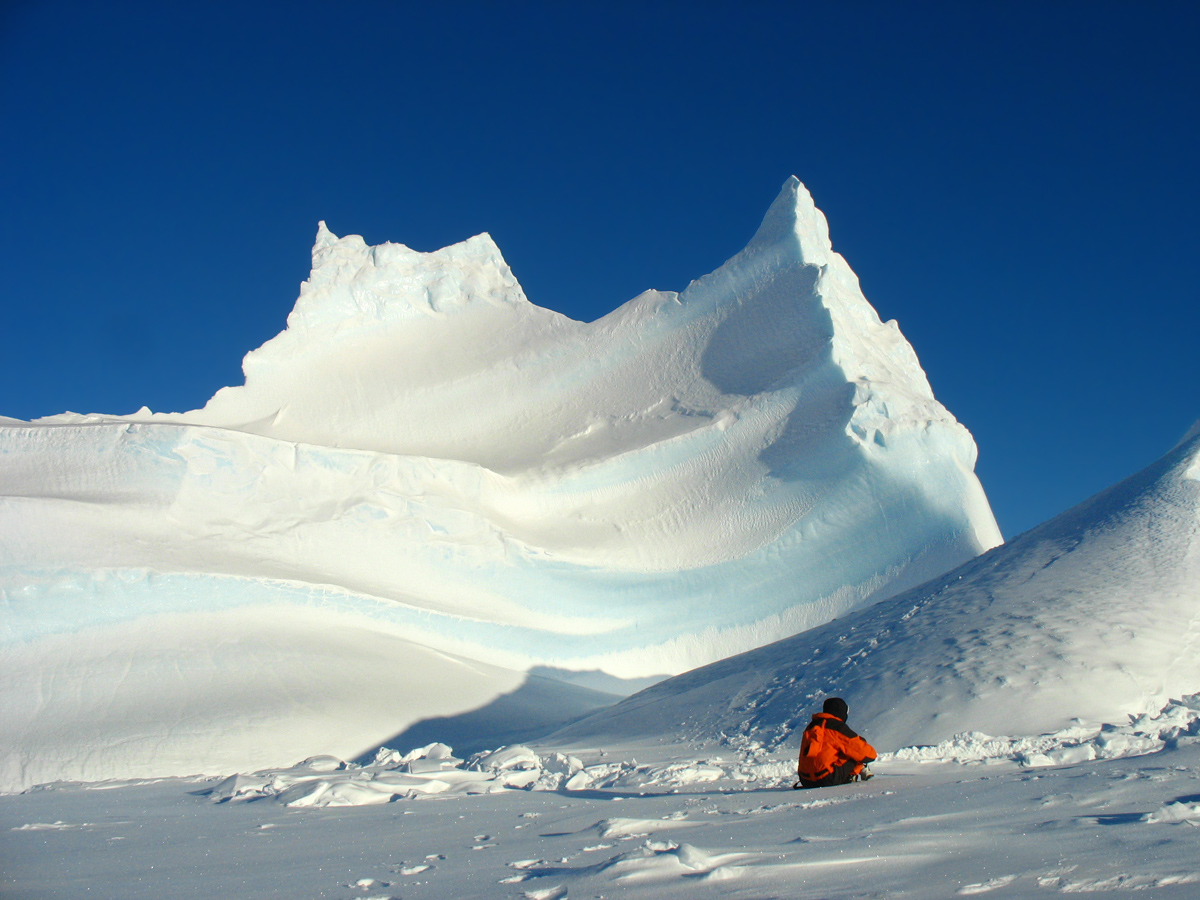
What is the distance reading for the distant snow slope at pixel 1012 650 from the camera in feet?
17.6

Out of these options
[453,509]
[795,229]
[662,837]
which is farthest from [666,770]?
[795,229]

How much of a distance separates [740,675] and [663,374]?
11174 millimetres

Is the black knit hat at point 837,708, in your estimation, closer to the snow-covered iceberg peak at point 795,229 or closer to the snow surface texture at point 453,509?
the snow surface texture at point 453,509

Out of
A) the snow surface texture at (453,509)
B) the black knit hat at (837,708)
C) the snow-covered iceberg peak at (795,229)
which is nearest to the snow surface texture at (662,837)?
the black knit hat at (837,708)

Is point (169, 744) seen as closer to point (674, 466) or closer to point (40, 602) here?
point (40, 602)

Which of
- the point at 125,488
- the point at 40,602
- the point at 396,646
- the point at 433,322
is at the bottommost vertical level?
the point at 396,646

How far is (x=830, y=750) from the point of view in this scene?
4273 mm

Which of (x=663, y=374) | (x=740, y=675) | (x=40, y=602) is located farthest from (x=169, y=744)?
(x=663, y=374)

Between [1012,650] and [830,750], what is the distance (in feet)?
7.39

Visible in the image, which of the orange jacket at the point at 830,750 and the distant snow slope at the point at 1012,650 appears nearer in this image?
the orange jacket at the point at 830,750

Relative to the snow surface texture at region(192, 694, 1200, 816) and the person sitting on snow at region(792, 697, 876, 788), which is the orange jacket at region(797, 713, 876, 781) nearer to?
the person sitting on snow at region(792, 697, 876, 788)

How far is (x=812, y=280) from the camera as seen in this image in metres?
17.0

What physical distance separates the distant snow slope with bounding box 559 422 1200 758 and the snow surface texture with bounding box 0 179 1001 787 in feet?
14.7

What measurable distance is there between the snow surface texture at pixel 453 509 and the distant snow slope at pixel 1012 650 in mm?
4470
